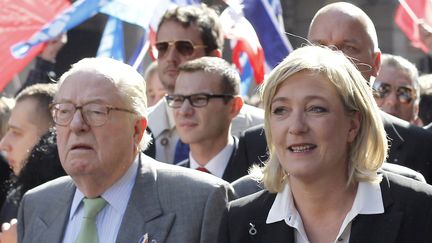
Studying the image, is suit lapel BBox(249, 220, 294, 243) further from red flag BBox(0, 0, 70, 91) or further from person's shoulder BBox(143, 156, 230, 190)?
red flag BBox(0, 0, 70, 91)

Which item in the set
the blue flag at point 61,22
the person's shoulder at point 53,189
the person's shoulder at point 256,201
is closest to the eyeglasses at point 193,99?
the person's shoulder at point 53,189

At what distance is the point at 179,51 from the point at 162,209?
2.64 meters

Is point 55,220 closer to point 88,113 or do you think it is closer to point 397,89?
point 88,113

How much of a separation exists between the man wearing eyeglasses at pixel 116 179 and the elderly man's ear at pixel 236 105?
1.72m

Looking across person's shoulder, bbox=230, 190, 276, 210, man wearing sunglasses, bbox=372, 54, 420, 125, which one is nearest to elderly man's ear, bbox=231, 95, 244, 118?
man wearing sunglasses, bbox=372, 54, 420, 125

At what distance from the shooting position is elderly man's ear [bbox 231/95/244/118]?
669cm

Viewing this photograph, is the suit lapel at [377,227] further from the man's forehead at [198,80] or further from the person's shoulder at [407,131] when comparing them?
the man's forehead at [198,80]

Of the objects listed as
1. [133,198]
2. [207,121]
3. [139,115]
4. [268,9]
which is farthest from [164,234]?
[268,9]

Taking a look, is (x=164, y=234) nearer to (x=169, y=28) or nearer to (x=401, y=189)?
(x=401, y=189)

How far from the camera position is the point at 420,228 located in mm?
4246

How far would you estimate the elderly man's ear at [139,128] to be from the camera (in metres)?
4.96

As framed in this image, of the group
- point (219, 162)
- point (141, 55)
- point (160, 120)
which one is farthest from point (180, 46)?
point (141, 55)

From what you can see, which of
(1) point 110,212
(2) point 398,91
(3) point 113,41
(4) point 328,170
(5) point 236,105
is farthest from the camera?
(3) point 113,41

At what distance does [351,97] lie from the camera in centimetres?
439
